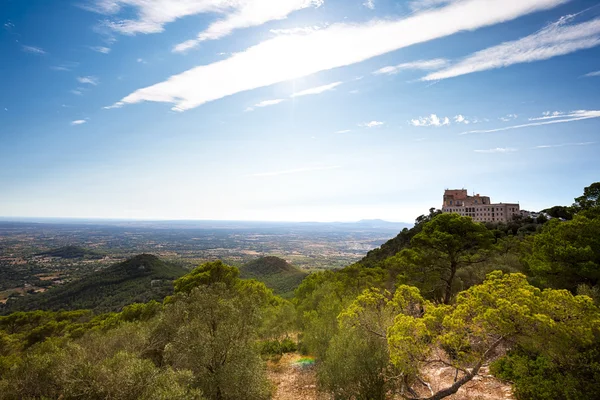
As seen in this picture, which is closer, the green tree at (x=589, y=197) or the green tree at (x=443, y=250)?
the green tree at (x=443, y=250)

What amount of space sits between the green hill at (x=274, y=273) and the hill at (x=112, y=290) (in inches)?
1491

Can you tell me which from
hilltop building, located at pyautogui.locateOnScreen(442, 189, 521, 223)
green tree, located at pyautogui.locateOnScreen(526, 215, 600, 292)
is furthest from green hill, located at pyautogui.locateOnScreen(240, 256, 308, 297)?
green tree, located at pyautogui.locateOnScreen(526, 215, 600, 292)

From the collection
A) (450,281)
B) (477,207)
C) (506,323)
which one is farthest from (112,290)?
(477,207)

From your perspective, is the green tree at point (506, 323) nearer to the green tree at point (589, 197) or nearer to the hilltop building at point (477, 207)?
the green tree at point (589, 197)

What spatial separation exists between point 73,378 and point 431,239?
2508 centimetres

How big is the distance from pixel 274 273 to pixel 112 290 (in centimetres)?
7147

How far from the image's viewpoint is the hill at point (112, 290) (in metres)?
103

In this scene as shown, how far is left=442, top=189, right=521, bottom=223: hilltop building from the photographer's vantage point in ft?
317

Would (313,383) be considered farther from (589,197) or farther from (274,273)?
(274,273)

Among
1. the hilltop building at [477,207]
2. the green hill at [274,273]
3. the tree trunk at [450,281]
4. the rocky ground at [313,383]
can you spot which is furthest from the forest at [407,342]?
the green hill at [274,273]

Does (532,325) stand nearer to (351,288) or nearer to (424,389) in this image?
(424,389)

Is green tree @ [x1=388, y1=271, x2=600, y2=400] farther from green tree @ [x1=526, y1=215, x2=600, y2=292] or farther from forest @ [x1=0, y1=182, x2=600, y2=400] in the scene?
green tree @ [x1=526, y1=215, x2=600, y2=292]

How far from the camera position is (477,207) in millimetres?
100125

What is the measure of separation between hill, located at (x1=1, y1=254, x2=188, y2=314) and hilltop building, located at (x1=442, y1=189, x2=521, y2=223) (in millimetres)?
105401
